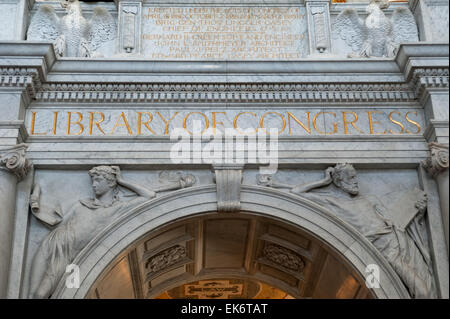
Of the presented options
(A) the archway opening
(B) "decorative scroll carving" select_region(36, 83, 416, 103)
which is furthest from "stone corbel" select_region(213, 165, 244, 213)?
(B) "decorative scroll carving" select_region(36, 83, 416, 103)

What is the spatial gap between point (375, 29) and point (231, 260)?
5098mm

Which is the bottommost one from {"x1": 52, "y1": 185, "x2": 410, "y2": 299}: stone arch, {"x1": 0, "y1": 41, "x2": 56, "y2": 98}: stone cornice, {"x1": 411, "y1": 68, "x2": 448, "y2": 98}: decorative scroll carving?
{"x1": 52, "y1": 185, "x2": 410, "y2": 299}: stone arch

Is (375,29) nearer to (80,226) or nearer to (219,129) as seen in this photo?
(219,129)

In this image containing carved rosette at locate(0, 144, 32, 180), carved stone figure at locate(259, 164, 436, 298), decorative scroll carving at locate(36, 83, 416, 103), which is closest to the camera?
carved stone figure at locate(259, 164, 436, 298)

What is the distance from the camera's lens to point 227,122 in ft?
41.3

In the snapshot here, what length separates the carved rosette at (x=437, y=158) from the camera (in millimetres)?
11688

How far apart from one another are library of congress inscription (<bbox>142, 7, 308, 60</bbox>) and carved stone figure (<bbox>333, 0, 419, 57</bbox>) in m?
0.80

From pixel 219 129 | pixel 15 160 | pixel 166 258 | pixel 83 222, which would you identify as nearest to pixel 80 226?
pixel 83 222

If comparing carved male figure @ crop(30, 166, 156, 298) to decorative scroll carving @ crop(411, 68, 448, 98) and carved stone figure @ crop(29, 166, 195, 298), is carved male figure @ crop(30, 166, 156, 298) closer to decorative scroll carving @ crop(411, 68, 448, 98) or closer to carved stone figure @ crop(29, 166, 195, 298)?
carved stone figure @ crop(29, 166, 195, 298)

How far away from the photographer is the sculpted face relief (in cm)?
1244

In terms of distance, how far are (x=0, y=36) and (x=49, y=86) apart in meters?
1.40

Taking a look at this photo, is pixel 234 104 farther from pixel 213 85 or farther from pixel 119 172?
Answer: pixel 119 172

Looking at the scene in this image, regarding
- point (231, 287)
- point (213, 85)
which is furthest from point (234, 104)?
point (231, 287)

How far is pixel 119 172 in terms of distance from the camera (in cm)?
1209
